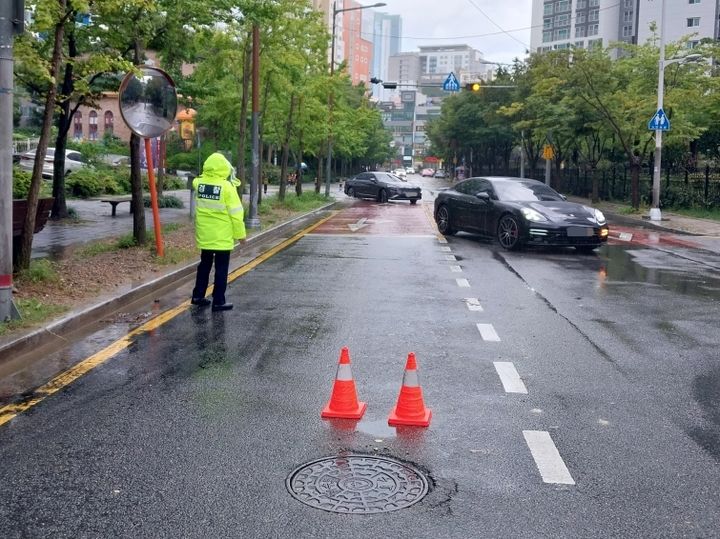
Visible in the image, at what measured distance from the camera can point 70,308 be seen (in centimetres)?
898

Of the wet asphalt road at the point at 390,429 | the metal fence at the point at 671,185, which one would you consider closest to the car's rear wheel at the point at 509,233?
the wet asphalt road at the point at 390,429

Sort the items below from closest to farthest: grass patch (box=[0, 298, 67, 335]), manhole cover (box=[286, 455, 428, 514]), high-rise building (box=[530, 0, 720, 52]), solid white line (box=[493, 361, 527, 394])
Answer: manhole cover (box=[286, 455, 428, 514]), solid white line (box=[493, 361, 527, 394]), grass patch (box=[0, 298, 67, 335]), high-rise building (box=[530, 0, 720, 52])

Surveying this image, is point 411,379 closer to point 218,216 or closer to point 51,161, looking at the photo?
point 218,216

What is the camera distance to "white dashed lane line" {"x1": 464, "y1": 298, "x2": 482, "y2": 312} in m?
10.2

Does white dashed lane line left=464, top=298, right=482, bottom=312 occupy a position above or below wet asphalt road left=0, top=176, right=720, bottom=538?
above

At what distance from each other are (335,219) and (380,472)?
21.7 metres

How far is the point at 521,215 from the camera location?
654 inches

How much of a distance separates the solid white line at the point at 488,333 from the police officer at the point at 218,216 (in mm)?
2988

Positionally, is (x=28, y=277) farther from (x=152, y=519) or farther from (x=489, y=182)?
(x=489, y=182)

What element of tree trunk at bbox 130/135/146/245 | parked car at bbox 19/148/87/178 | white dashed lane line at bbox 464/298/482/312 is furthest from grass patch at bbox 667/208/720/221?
parked car at bbox 19/148/87/178

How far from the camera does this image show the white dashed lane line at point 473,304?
33.4ft

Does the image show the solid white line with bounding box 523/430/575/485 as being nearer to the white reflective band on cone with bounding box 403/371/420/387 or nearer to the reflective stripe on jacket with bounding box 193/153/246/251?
the white reflective band on cone with bounding box 403/371/420/387

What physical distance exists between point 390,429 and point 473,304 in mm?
5196

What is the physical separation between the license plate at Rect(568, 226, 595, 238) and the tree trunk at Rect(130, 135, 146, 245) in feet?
26.1
